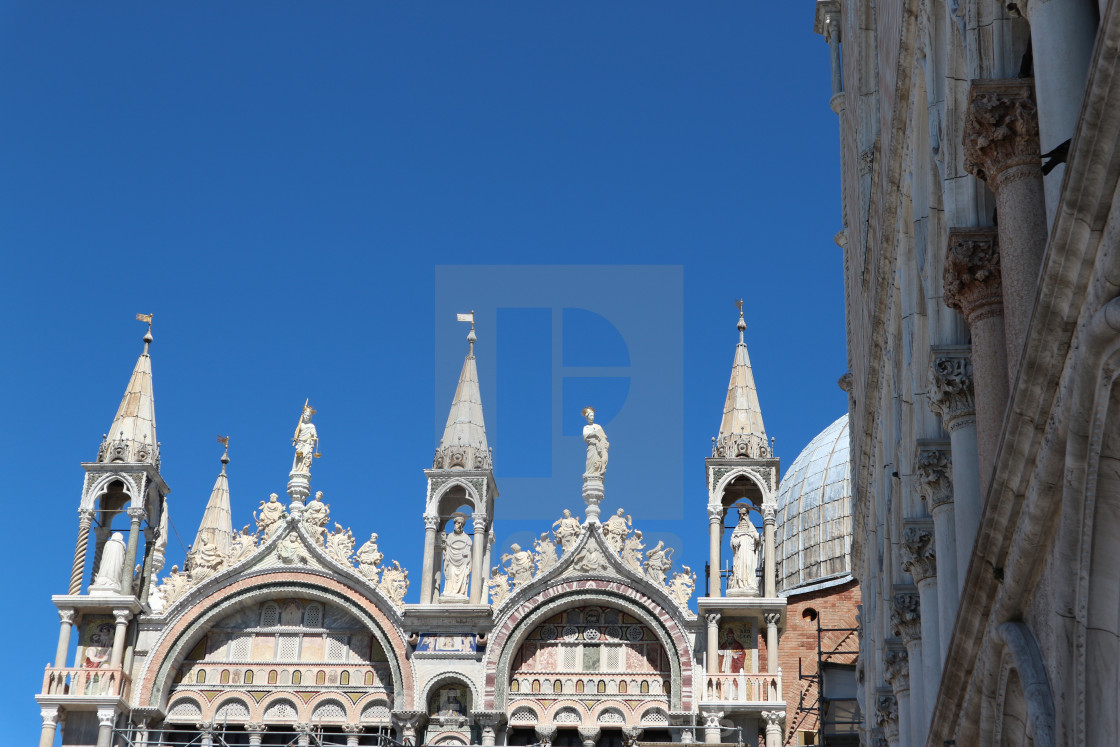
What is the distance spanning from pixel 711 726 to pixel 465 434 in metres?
7.10

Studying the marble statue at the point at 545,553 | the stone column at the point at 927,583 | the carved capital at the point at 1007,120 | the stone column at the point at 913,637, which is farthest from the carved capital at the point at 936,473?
the marble statue at the point at 545,553


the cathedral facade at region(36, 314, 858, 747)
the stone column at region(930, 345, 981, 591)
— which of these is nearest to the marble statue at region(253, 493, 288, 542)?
the cathedral facade at region(36, 314, 858, 747)

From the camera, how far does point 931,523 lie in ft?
49.2

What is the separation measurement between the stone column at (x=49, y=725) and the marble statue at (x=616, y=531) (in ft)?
32.2

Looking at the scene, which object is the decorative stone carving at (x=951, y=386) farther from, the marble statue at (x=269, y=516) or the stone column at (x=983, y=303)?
the marble statue at (x=269, y=516)

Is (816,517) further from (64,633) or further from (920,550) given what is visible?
(920,550)

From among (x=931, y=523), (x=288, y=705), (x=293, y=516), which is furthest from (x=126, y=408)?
(x=931, y=523)

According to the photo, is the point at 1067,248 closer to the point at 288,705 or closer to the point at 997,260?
the point at 997,260

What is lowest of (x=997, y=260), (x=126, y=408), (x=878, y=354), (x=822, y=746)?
→ (x=822, y=746)

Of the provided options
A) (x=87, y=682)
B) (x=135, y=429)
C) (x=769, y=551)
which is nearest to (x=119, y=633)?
(x=87, y=682)

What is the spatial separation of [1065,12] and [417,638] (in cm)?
2100

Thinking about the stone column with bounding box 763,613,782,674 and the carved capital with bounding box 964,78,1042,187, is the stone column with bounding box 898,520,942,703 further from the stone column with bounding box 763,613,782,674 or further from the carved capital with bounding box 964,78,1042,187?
the stone column with bounding box 763,613,782,674

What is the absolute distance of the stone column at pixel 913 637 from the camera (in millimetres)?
15875

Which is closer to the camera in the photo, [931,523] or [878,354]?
[931,523]
